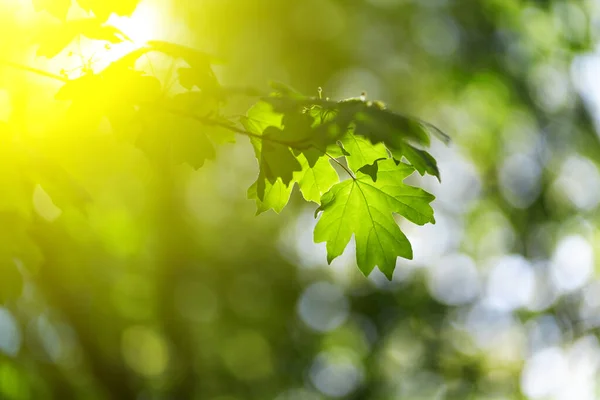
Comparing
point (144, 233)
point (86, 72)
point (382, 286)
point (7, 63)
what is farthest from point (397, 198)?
point (382, 286)

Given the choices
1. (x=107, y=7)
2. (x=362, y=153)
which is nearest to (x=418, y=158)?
(x=362, y=153)

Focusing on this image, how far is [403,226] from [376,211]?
43.7 feet

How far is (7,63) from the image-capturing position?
245 centimetres

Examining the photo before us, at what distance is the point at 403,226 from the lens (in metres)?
15.6

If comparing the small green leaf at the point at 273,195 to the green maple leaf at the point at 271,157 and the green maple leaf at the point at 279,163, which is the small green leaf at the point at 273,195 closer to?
the green maple leaf at the point at 279,163

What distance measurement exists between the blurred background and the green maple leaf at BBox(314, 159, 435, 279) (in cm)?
1235

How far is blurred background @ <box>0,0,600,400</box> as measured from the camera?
1568 centimetres

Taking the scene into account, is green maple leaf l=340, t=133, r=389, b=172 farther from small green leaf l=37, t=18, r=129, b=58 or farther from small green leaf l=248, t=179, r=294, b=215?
small green leaf l=37, t=18, r=129, b=58

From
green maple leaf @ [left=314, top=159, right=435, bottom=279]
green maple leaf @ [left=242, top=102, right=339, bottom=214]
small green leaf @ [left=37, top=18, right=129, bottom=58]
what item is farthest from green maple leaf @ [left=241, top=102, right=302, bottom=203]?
small green leaf @ [left=37, top=18, right=129, bottom=58]

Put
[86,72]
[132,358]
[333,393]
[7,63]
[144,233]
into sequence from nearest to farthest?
[86,72] < [7,63] < [144,233] < [132,358] < [333,393]

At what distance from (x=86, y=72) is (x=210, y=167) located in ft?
48.1

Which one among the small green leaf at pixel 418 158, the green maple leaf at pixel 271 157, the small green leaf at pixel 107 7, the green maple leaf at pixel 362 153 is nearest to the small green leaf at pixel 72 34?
the small green leaf at pixel 107 7

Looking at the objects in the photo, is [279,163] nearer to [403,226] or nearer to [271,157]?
[271,157]

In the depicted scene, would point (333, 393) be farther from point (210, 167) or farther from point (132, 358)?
point (210, 167)
